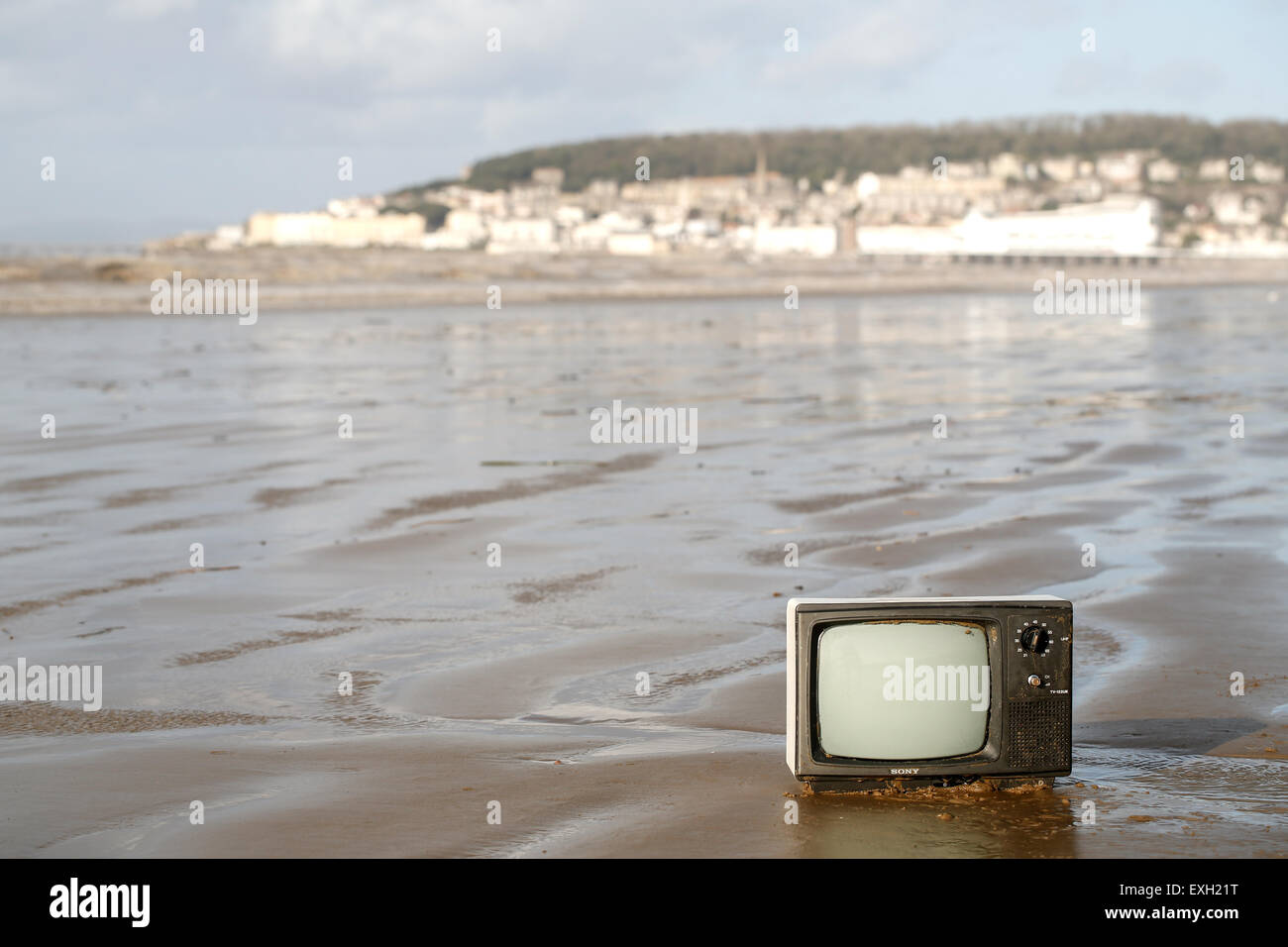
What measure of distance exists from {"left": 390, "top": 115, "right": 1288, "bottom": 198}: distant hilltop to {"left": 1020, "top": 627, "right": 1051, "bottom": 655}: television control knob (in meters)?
177

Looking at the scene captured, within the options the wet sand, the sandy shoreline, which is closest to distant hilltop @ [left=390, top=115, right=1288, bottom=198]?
the sandy shoreline

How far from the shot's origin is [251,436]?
14.5 metres

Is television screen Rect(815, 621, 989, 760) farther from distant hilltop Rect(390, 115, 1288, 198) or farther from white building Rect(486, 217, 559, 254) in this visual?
distant hilltop Rect(390, 115, 1288, 198)

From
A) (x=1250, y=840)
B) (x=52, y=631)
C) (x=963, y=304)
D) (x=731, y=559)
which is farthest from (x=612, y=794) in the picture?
(x=963, y=304)

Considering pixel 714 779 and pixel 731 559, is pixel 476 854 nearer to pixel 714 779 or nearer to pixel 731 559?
pixel 714 779

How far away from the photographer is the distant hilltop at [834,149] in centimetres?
17788

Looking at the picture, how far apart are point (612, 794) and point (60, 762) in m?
1.85

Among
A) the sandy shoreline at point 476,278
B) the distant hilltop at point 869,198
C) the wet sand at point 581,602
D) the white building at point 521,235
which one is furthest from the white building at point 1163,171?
the wet sand at point 581,602

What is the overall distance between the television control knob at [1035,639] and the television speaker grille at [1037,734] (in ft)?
0.54

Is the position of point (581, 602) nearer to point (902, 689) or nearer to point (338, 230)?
point (902, 689)

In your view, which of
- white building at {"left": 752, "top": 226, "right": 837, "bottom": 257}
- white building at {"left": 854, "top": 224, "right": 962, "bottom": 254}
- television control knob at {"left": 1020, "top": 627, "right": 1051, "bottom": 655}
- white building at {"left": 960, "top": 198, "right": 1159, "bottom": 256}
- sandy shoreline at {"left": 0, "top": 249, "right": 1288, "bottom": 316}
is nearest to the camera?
television control knob at {"left": 1020, "top": 627, "right": 1051, "bottom": 655}

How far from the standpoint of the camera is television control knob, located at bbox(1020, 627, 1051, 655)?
392cm

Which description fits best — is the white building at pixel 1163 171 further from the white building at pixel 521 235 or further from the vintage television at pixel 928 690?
the vintage television at pixel 928 690

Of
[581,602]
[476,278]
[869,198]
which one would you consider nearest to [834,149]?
[869,198]
